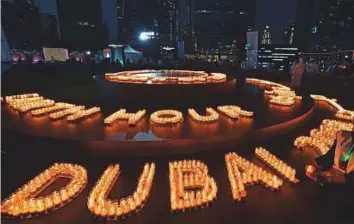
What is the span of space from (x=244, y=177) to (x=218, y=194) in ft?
2.08

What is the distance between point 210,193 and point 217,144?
1823 mm

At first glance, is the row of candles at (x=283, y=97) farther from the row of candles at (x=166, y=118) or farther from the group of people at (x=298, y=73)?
the row of candles at (x=166, y=118)

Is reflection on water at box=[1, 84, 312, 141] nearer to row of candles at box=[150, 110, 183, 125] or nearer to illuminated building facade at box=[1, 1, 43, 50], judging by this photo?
row of candles at box=[150, 110, 183, 125]

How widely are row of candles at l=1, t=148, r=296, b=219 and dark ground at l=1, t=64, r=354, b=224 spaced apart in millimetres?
121

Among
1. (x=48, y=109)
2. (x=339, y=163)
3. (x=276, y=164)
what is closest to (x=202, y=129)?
(x=276, y=164)

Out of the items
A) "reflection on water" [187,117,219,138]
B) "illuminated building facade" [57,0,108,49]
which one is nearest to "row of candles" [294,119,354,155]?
"reflection on water" [187,117,219,138]

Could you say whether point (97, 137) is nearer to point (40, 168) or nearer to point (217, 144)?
point (40, 168)

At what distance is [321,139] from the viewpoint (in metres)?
6.61

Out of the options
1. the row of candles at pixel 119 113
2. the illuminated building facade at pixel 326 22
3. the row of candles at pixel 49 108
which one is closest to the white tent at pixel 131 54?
the row of candles at pixel 49 108

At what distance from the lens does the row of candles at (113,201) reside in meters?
3.99

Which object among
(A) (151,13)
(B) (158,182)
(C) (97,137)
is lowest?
(B) (158,182)

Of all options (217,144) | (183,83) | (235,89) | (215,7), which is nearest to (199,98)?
(183,83)

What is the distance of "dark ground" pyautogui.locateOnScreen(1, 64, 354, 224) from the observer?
404cm

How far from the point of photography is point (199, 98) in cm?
866
